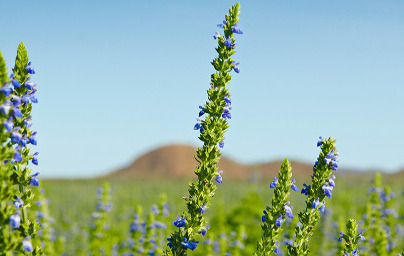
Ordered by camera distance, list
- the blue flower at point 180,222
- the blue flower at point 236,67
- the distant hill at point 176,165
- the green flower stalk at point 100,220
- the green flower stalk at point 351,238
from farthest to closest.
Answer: the distant hill at point 176,165
the green flower stalk at point 100,220
the blue flower at point 236,67
the green flower stalk at point 351,238
the blue flower at point 180,222

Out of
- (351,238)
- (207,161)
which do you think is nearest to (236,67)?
(207,161)

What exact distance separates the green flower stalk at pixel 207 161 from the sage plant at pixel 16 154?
5.95ft

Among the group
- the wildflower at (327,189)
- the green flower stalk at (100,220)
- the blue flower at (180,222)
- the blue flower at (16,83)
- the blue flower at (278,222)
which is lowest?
the green flower stalk at (100,220)

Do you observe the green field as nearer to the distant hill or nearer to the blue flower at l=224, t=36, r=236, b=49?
the blue flower at l=224, t=36, r=236, b=49

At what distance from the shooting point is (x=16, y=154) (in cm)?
463

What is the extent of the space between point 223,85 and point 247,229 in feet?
33.7

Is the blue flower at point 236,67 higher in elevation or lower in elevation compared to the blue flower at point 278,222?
higher

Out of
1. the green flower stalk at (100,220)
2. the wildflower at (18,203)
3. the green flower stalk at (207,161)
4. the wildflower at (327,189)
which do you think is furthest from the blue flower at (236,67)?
the green flower stalk at (100,220)

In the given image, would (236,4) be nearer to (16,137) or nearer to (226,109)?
(226,109)

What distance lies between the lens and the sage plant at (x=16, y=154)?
4270 millimetres

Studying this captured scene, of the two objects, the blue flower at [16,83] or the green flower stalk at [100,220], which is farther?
the green flower stalk at [100,220]

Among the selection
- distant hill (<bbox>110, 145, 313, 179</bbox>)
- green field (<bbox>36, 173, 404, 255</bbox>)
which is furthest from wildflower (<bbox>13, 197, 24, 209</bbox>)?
distant hill (<bbox>110, 145, 313, 179</bbox>)

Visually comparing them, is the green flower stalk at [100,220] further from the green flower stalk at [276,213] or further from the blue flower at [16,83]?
the blue flower at [16,83]

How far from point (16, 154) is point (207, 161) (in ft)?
7.63
